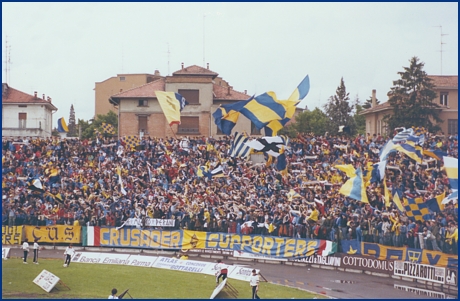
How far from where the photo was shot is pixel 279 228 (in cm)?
4088

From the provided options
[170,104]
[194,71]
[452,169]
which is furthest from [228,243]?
[194,71]

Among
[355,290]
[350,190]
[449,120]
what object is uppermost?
[449,120]

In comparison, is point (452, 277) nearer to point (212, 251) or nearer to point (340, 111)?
point (212, 251)

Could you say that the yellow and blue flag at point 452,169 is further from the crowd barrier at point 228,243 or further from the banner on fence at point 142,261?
the banner on fence at point 142,261

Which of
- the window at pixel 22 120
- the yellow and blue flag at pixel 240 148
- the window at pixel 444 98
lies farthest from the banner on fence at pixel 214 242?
the window at pixel 22 120

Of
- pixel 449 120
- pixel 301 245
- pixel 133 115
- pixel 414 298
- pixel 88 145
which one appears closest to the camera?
pixel 414 298

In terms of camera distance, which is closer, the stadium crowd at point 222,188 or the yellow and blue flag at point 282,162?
the stadium crowd at point 222,188

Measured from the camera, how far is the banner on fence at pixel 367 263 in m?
35.6

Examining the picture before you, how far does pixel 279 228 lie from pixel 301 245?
1689 mm

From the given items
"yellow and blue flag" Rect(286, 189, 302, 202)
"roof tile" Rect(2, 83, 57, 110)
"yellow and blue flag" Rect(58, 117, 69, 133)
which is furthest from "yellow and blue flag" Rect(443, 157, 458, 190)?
"roof tile" Rect(2, 83, 57, 110)

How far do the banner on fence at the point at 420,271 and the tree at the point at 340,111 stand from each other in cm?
5992

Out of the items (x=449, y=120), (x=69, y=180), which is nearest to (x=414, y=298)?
(x=69, y=180)

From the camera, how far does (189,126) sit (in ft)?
222

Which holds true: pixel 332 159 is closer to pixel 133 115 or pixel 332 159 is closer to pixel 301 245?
pixel 301 245
